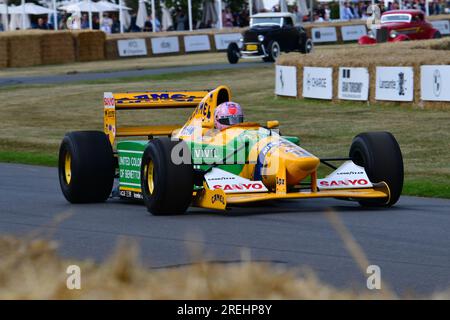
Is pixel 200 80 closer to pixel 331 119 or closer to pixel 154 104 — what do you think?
pixel 331 119

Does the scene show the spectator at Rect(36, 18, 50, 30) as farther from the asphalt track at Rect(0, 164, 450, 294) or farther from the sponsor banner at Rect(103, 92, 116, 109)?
the asphalt track at Rect(0, 164, 450, 294)

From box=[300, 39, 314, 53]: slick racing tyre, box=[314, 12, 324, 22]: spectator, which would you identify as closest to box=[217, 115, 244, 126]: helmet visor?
box=[300, 39, 314, 53]: slick racing tyre

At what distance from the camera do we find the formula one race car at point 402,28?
44.4 metres

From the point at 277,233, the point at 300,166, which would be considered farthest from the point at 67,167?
the point at 277,233

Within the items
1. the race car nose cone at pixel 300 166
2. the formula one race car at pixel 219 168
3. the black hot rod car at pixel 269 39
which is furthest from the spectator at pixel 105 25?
the race car nose cone at pixel 300 166

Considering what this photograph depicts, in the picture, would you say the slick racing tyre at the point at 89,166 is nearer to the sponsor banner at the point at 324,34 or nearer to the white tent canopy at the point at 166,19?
the sponsor banner at the point at 324,34

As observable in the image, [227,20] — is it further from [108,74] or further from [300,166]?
[300,166]

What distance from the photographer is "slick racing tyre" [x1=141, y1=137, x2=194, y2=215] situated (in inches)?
427

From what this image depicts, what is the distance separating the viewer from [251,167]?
1153 centimetres

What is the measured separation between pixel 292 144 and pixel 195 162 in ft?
3.50

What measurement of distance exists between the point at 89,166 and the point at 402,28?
34.2 m

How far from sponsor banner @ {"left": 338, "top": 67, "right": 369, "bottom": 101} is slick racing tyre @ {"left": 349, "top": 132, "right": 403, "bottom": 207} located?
14210 mm

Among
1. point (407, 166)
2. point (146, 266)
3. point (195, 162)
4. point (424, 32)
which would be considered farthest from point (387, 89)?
point (424, 32)

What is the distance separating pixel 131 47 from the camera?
51219 millimetres
